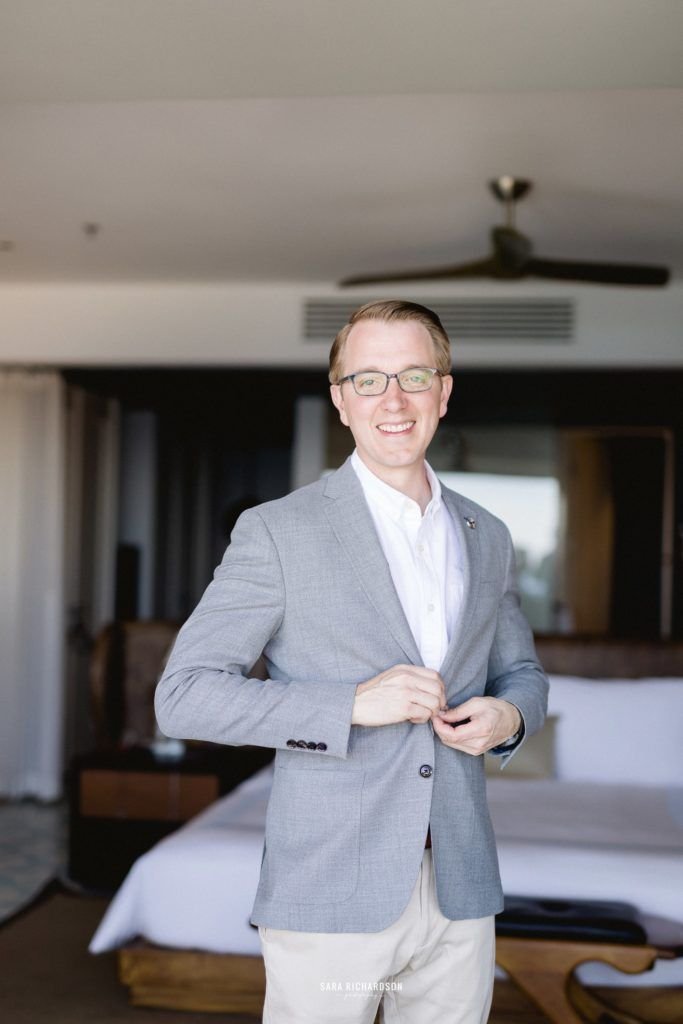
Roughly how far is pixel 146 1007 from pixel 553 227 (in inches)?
140

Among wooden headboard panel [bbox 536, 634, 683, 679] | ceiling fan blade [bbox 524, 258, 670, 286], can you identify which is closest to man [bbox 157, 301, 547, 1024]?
ceiling fan blade [bbox 524, 258, 670, 286]

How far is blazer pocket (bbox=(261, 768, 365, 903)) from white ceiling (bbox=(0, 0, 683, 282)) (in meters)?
1.60

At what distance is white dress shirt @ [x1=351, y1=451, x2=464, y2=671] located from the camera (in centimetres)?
151

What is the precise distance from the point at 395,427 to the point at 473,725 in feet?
1.37

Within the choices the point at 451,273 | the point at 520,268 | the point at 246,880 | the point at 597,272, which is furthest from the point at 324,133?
the point at 246,880

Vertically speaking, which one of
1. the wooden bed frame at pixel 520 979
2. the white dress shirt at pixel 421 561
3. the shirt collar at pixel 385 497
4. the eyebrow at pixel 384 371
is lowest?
the wooden bed frame at pixel 520 979

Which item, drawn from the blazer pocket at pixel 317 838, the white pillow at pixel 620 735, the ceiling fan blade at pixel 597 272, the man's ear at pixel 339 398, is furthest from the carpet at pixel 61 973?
the ceiling fan blade at pixel 597 272

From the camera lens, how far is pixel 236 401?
7820 mm

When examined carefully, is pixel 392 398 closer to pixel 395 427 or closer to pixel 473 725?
pixel 395 427

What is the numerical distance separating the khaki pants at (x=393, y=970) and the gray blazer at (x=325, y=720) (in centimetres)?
3

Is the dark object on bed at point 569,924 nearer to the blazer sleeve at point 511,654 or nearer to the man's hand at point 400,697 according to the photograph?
the blazer sleeve at point 511,654

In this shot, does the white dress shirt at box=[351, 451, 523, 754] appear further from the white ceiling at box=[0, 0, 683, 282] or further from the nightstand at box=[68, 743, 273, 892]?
the nightstand at box=[68, 743, 273, 892]

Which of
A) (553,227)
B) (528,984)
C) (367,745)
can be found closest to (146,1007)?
(528,984)

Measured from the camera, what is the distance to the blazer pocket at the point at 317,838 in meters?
1.42
